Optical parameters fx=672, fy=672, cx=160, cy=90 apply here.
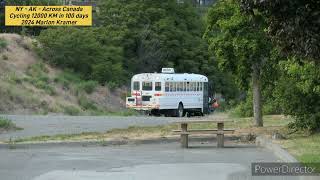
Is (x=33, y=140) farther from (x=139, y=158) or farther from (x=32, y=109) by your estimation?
(x=32, y=109)

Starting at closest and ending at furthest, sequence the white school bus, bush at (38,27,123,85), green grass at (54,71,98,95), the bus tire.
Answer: the white school bus < the bus tire < green grass at (54,71,98,95) < bush at (38,27,123,85)

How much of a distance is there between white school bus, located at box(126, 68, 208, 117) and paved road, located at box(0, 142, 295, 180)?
23.5m

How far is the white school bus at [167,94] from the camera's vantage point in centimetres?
4219

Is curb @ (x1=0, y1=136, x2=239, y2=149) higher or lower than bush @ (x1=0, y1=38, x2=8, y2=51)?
A: lower

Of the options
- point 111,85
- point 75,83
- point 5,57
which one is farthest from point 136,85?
point 111,85

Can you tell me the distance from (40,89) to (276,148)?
127ft

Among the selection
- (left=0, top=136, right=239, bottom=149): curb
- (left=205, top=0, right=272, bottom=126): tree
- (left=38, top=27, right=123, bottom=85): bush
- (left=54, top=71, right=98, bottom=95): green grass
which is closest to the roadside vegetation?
(left=0, top=136, right=239, bottom=149): curb

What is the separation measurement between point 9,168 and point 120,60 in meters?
51.4

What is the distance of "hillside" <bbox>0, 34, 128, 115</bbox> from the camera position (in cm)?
4788

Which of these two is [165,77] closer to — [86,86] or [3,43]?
[86,86]

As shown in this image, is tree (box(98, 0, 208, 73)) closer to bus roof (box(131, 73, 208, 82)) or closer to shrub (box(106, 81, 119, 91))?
shrub (box(106, 81, 119, 91))

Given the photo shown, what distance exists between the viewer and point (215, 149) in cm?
1769

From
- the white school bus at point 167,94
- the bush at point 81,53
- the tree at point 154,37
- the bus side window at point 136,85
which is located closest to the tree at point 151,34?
the tree at point 154,37

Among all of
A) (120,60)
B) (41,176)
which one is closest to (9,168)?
(41,176)
